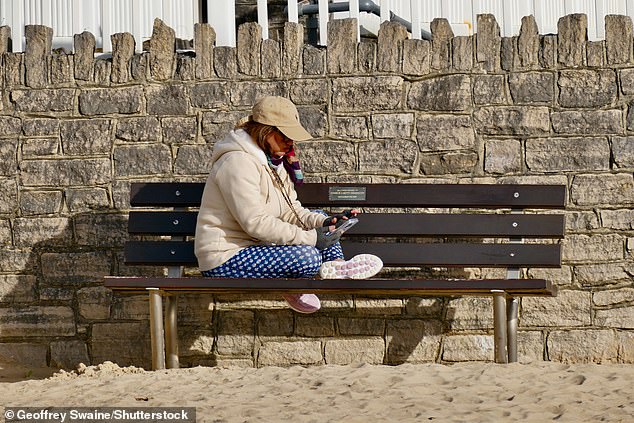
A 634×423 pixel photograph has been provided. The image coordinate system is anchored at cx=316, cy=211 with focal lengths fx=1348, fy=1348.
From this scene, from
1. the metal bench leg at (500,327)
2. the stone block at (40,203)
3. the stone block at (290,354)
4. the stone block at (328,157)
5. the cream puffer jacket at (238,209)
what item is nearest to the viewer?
the cream puffer jacket at (238,209)

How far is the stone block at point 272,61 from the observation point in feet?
25.1

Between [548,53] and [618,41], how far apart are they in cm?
39

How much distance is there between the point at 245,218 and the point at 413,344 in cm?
134

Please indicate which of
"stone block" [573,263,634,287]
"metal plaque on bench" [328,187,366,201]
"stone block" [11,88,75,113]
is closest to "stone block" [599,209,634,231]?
"stone block" [573,263,634,287]

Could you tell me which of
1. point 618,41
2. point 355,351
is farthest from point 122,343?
point 618,41

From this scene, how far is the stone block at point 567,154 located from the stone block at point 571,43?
17.4 inches

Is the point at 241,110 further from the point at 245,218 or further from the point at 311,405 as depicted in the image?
the point at 311,405

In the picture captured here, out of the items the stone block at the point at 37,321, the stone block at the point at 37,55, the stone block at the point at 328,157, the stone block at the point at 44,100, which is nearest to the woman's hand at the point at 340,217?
the stone block at the point at 328,157

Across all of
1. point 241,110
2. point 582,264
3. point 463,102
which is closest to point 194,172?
point 241,110

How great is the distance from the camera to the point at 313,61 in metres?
7.61

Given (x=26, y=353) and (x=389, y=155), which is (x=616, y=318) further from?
(x=26, y=353)

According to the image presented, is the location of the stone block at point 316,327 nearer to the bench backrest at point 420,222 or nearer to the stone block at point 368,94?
the bench backrest at point 420,222

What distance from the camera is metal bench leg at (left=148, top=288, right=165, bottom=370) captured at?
22.2 ft

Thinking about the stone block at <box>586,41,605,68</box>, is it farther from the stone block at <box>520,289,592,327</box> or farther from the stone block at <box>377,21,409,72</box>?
the stone block at <box>520,289,592,327</box>
